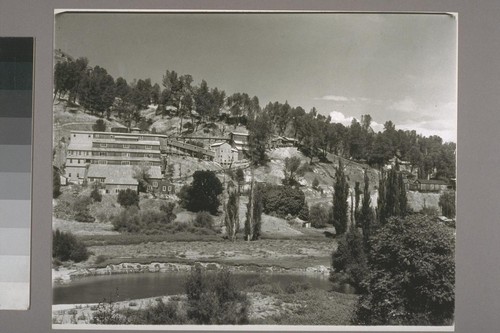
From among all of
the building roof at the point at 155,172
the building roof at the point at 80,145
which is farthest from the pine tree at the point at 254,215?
the building roof at the point at 80,145

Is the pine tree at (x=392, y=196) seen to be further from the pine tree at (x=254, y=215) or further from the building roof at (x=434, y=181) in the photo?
the pine tree at (x=254, y=215)

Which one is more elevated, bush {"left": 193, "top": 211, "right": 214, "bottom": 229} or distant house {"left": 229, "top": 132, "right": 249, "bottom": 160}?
distant house {"left": 229, "top": 132, "right": 249, "bottom": 160}

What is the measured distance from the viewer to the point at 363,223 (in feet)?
18.8

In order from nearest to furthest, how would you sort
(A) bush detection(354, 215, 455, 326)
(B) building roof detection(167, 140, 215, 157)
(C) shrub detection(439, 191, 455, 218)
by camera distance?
1. (A) bush detection(354, 215, 455, 326)
2. (C) shrub detection(439, 191, 455, 218)
3. (B) building roof detection(167, 140, 215, 157)

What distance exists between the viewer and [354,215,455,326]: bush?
18.1 ft

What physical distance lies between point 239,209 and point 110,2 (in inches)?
91.6

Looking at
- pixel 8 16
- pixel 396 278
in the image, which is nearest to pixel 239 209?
pixel 396 278

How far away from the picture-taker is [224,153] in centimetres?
576

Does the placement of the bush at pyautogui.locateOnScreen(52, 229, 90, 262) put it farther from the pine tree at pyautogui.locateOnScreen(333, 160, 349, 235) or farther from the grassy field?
the pine tree at pyautogui.locateOnScreen(333, 160, 349, 235)

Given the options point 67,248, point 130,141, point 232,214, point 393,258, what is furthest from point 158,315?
point 393,258

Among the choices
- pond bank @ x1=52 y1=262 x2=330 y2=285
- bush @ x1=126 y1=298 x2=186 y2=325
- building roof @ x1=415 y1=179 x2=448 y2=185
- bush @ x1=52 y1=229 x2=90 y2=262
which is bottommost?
bush @ x1=126 y1=298 x2=186 y2=325

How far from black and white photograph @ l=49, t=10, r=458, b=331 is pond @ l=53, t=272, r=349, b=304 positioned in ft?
0.04

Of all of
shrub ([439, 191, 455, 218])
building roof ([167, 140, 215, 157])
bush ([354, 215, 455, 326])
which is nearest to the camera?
bush ([354, 215, 455, 326])

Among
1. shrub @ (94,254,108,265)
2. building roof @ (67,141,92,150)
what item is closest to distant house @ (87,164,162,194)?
building roof @ (67,141,92,150)
